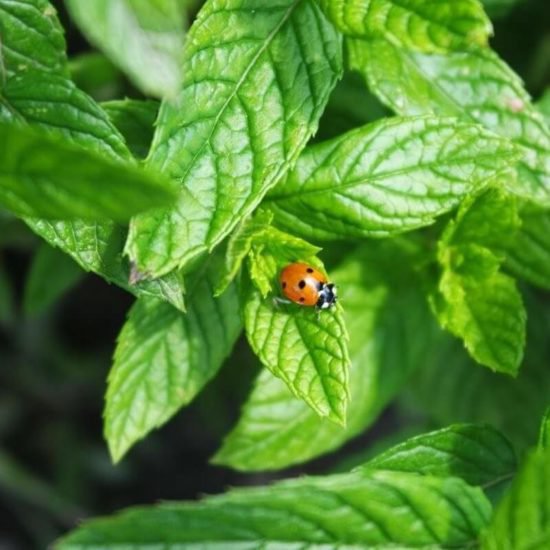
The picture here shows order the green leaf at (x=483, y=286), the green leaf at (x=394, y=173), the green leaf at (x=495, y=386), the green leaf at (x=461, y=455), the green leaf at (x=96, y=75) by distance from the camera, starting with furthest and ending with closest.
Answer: the green leaf at (x=495, y=386), the green leaf at (x=96, y=75), the green leaf at (x=483, y=286), the green leaf at (x=394, y=173), the green leaf at (x=461, y=455)

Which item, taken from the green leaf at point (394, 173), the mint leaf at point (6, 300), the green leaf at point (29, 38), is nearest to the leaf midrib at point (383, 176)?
the green leaf at point (394, 173)

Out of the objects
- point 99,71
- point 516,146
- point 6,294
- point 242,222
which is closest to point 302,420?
point 242,222

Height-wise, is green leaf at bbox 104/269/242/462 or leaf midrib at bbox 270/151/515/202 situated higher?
leaf midrib at bbox 270/151/515/202

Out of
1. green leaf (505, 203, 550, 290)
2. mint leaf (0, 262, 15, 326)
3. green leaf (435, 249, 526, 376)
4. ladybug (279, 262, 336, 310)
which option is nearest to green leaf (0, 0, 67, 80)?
ladybug (279, 262, 336, 310)

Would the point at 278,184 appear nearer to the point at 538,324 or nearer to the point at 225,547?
the point at 225,547

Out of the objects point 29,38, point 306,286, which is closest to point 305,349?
point 306,286

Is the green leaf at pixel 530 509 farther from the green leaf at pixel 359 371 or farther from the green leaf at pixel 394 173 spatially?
the green leaf at pixel 359 371

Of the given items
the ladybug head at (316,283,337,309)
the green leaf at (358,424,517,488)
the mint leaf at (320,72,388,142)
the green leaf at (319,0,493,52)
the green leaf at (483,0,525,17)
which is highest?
the green leaf at (319,0,493,52)

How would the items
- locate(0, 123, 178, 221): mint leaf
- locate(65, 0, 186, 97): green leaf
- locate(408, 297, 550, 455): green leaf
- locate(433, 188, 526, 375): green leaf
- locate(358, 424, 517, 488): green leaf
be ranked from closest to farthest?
locate(0, 123, 178, 221): mint leaf
locate(65, 0, 186, 97): green leaf
locate(358, 424, 517, 488): green leaf
locate(433, 188, 526, 375): green leaf
locate(408, 297, 550, 455): green leaf

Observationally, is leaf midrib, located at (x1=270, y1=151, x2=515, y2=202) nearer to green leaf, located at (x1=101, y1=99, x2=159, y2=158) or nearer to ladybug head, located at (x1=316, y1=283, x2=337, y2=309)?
ladybug head, located at (x1=316, y1=283, x2=337, y2=309)
